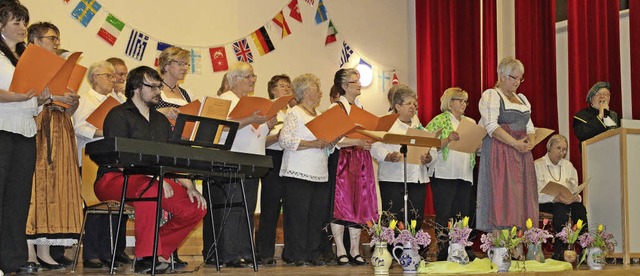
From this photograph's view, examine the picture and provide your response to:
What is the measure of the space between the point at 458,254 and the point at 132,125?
6.14 feet

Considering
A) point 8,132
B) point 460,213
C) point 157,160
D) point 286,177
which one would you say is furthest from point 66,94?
point 460,213

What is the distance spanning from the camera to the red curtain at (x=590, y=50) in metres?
6.96

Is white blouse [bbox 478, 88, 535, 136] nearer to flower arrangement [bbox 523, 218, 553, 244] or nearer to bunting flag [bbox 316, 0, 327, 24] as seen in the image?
flower arrangement [bbox 523, 218, 553, 244]

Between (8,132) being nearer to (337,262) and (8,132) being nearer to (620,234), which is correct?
(337,262)

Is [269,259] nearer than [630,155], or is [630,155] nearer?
[269,259]

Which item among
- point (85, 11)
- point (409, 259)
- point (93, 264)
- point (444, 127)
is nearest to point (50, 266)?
point (93, 264)

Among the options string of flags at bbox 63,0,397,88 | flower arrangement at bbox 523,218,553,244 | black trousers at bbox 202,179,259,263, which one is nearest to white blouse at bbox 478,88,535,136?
flower arrangement at bbox 523,218,553,244

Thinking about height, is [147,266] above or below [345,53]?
below

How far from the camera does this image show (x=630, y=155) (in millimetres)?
5660

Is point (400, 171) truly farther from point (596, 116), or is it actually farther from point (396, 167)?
point (596, 116)

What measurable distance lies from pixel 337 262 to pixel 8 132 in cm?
221

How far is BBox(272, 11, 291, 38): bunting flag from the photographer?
7.36 m

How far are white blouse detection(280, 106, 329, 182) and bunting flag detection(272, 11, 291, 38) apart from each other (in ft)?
7.69

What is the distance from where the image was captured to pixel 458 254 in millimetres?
4734
